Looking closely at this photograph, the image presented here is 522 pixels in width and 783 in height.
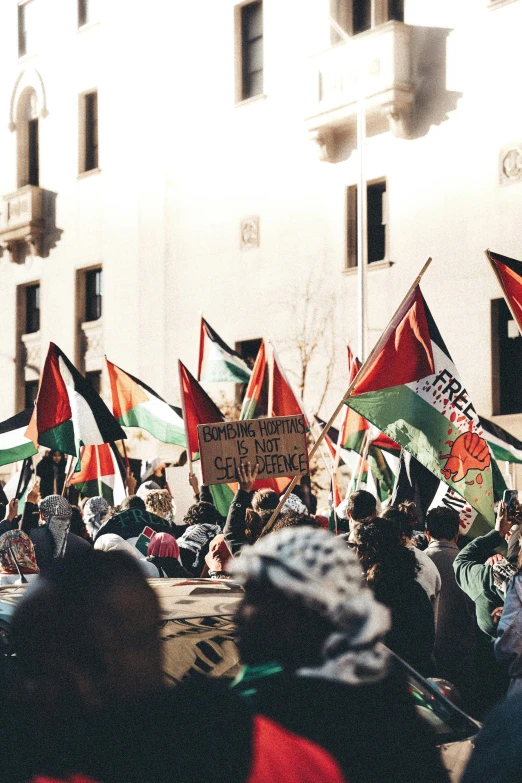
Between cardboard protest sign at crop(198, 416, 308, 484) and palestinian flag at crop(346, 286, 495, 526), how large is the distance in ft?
1.98

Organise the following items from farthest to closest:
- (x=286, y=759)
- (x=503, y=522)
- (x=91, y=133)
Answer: (x=91, y=133)
(x=503, y=522)
(x=286, y=759)

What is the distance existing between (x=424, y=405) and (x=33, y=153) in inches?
892

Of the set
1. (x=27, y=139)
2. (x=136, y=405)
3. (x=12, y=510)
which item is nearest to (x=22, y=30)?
(x=27, y=139)

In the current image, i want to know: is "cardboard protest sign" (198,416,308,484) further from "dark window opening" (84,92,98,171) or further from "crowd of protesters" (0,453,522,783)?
"dark window opening" (84,92,98,171)

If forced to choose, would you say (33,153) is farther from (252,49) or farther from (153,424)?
(153,424)

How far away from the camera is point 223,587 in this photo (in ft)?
16.3

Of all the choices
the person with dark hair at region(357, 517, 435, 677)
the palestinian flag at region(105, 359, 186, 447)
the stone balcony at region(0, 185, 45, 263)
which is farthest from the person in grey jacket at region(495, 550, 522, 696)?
the stone balcony at region(0, 185, 45, 263)

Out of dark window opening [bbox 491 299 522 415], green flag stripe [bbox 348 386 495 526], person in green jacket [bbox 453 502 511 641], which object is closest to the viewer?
person in green jacket [bbox 453 502 511 641]

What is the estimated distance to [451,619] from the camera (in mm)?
6621

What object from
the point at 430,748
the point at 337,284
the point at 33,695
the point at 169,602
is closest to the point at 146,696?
the point at 33,695

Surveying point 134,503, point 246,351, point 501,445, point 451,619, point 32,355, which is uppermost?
point 32,355

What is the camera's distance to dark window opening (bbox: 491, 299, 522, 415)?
18.9m

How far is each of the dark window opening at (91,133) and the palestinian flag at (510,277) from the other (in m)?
20.0

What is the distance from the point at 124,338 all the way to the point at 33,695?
23.3 m
